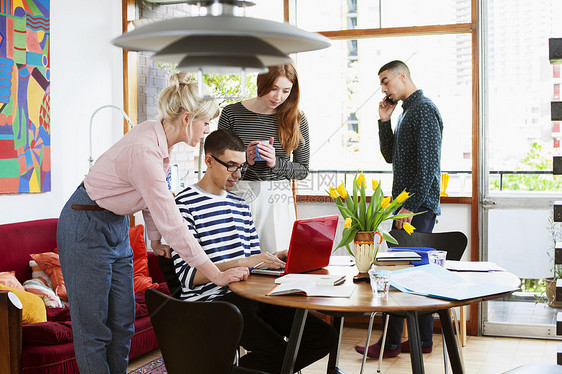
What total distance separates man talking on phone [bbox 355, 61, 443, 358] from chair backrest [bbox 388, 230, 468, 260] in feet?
0.98

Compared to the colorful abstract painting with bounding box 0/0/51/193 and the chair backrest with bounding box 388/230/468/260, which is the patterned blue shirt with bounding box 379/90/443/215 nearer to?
the chair backrest with bounding box 388/230/468/260

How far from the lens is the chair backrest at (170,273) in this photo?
2.56 m

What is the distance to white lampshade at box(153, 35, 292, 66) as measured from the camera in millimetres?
1422

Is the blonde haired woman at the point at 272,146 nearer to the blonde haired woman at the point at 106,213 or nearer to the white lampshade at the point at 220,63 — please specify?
the blonde haired woman at the point at 106,213

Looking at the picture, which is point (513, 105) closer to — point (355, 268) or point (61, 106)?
point (355, 268)

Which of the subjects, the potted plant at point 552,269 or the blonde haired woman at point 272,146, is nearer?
the blonde haired woman at point 272,146

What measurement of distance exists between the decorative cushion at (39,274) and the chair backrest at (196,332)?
6.86 ft

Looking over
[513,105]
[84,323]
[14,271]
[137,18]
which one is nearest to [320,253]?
[84,323]

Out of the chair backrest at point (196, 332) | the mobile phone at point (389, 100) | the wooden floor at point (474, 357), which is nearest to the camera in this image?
the chair backrest at point (196, 332)

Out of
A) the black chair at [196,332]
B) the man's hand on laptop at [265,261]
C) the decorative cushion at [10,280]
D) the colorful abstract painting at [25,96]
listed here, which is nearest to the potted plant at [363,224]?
the man's hand on laptop at [265,261]

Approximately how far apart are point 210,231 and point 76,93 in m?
2.44

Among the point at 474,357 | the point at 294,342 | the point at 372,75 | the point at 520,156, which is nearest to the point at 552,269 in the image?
the point at 520,156

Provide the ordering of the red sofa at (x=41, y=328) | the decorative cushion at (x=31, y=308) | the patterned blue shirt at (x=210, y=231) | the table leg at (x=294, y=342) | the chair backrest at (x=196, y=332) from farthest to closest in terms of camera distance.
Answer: the decorative cushion at (x=31, y=308) → the red sofa at (x=41, y=328) → the patterned blue shirt at (x=210, y=231) → the table leg at (x=294, y=342) → the chair backrest at (x=196, y=332)

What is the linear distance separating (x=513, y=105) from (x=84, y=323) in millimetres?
3266
